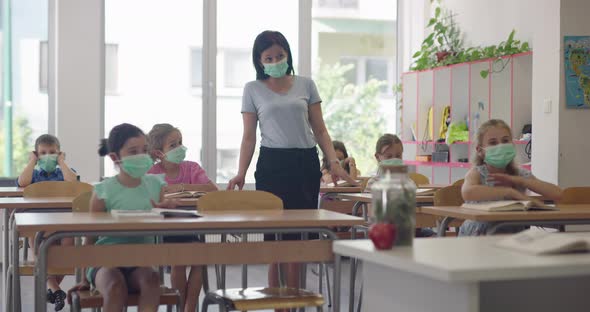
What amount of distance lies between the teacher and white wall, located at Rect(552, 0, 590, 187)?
2225 millimetres

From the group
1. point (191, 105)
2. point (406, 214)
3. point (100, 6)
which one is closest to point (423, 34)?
point (191, 105)

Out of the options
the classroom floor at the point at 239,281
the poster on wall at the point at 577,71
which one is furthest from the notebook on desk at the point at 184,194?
the poster on wall at the point at 577,71

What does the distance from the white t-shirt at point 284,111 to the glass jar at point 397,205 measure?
1984 mm

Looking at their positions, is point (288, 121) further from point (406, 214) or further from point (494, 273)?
point (494, 273)

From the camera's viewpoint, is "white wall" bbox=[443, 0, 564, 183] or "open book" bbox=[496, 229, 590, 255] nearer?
"open book" bbox=[496, 229, 590, 255]

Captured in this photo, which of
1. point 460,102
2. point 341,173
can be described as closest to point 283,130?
point 341,173

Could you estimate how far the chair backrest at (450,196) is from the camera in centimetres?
387

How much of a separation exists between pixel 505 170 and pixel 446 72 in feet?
11.9

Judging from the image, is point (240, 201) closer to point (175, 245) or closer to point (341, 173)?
point (341, 173)

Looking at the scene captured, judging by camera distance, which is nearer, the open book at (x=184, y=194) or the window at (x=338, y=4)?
the open book at (x=184, y=194)

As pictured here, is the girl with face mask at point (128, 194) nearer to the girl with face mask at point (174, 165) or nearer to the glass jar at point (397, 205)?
the girl with face mask at point (174, 165)

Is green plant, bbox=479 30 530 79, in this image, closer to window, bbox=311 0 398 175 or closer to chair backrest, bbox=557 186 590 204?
window, bbox=311 0 398 175

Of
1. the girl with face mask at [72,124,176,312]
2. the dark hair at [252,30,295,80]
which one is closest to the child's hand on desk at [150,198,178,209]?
the girl with face mask at [72,124,176,312]

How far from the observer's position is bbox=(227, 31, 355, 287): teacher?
386 cm
